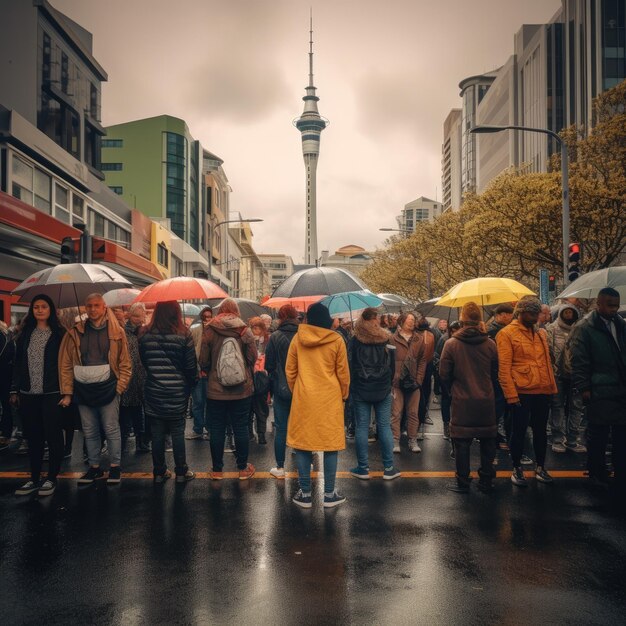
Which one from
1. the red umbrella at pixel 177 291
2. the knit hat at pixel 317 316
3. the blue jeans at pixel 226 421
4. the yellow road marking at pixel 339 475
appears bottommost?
the yellow road marking at pixel 339 475

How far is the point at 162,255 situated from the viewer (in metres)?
45.9

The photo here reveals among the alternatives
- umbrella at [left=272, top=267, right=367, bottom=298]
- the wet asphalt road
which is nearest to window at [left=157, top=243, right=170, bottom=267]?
umbrella at [left=272, top=267, right=367, bottom=298]

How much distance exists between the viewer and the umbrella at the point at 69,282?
22.3 feet

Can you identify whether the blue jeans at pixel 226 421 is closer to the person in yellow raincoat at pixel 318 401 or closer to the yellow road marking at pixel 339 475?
the yellow road marking at pixel 339 475

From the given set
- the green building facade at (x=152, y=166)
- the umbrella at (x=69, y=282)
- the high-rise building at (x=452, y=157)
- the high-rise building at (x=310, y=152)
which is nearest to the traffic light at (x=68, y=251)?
the umbrella at (x=69, y=282)

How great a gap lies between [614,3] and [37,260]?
45913 mm

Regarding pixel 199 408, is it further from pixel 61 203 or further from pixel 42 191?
pixel 61 203

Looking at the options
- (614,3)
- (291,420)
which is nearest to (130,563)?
(291,420)

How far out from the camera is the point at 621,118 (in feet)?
62.8

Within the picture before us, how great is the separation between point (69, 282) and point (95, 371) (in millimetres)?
1308

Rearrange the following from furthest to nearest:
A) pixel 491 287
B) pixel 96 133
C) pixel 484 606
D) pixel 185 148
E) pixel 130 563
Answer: pixel 185 148 < pixel 96 133 < pixel 491 287 < pixel 130 563 < pixel 484 606

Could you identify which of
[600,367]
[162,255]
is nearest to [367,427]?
[600,367]

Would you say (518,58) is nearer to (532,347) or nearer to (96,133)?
(96,133)

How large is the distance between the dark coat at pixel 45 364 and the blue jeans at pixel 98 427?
39cm
